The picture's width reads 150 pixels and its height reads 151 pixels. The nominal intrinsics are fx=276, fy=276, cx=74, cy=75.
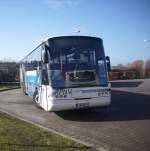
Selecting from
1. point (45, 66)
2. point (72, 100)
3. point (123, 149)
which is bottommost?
point (123, 149)

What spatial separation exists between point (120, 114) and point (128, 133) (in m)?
3.30

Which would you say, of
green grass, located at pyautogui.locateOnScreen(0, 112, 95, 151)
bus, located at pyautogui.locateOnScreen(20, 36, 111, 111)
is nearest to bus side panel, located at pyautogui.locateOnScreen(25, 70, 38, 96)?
bus, located at pyautogui.locateOnScreen(20, 36, 111, 111)

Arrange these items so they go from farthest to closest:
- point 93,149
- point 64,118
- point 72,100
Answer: point 64,118 → point 72,100 → point 93,149

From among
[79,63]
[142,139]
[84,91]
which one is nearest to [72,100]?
Result: [84,91]

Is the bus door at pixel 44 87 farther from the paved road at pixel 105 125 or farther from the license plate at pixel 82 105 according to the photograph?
the license plate at pixel 82 105

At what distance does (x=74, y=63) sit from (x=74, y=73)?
43 centimetres

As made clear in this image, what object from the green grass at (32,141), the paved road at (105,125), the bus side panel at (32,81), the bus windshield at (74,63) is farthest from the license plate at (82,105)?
the bus side panel at (32,81)

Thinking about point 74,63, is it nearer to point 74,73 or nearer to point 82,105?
point 74,73

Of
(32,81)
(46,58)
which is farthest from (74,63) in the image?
(32,81)

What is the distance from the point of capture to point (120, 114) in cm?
1141

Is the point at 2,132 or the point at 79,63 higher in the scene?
the point at 79,63

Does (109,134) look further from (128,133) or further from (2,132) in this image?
(2,132)

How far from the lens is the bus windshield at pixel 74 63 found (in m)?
10.5

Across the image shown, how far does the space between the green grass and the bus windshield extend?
7.50 ft
